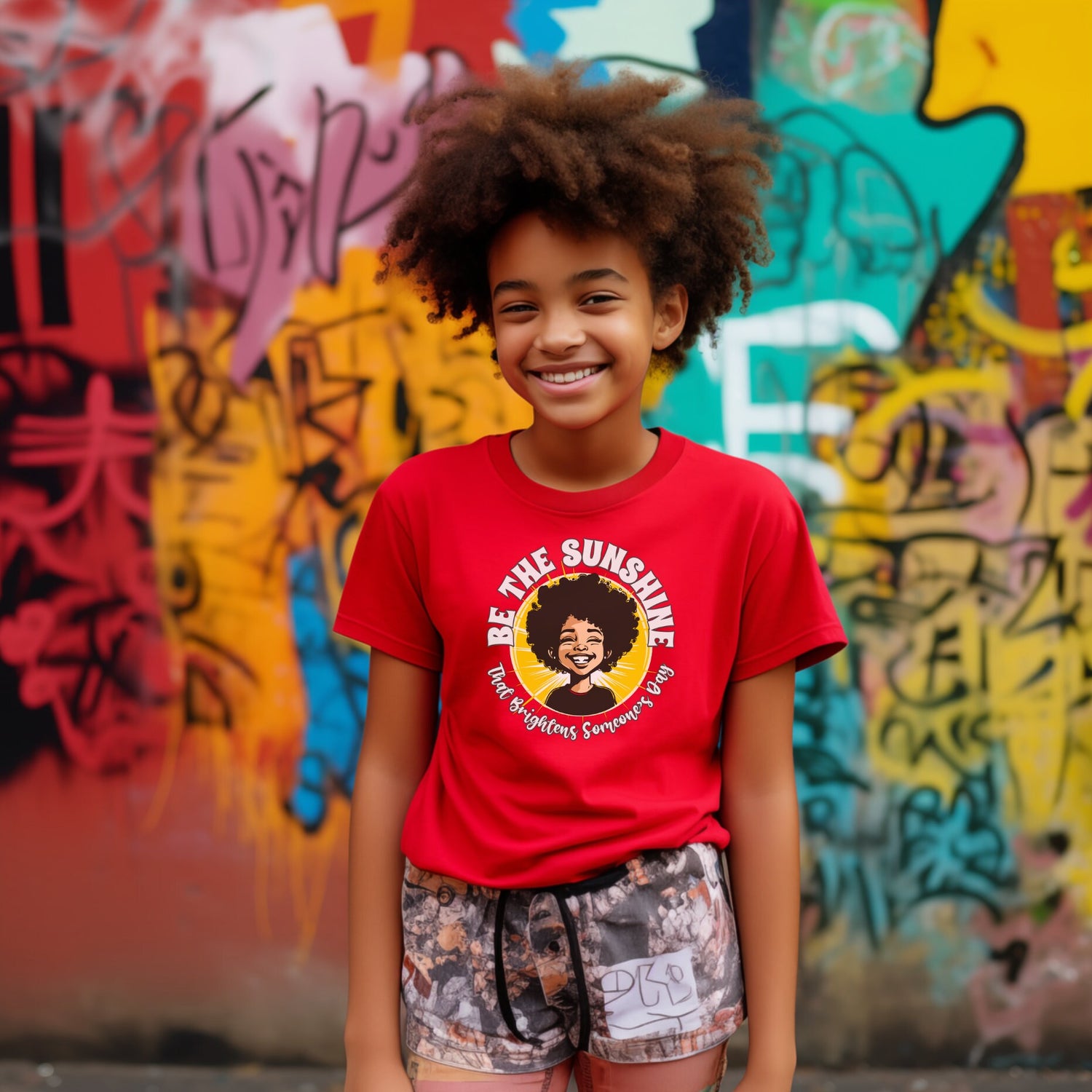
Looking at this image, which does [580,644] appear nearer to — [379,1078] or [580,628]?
[580,628]

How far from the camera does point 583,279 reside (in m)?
1.61

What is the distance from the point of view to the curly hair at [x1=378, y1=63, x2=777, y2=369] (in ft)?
5.27

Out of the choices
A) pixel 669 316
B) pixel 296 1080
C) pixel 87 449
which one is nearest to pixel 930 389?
pixel 669 316

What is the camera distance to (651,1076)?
1.58 metres

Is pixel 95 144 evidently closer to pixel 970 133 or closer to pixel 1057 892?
pixel 970 133

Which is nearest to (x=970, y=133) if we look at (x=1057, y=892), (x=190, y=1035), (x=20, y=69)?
(x=1057, y=892)

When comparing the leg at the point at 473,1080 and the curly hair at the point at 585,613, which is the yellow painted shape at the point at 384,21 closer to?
the curly hair at the point at 585,613

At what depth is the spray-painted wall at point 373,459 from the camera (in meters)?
3.31

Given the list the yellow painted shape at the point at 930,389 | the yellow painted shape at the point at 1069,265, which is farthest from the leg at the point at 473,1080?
the yellow painted shape at the point at 1069,265

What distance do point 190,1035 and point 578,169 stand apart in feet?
9.51

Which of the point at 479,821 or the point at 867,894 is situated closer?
the point at 479,821

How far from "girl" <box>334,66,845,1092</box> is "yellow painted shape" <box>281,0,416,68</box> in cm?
Result: 175

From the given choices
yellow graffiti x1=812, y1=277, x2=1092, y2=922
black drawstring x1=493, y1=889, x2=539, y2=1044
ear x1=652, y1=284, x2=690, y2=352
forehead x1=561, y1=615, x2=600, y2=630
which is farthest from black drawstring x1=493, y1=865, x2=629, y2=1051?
yellow graffiti x1=812, y1=277, x2=1092, y2=922

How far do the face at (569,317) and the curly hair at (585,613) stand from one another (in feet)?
0.71
